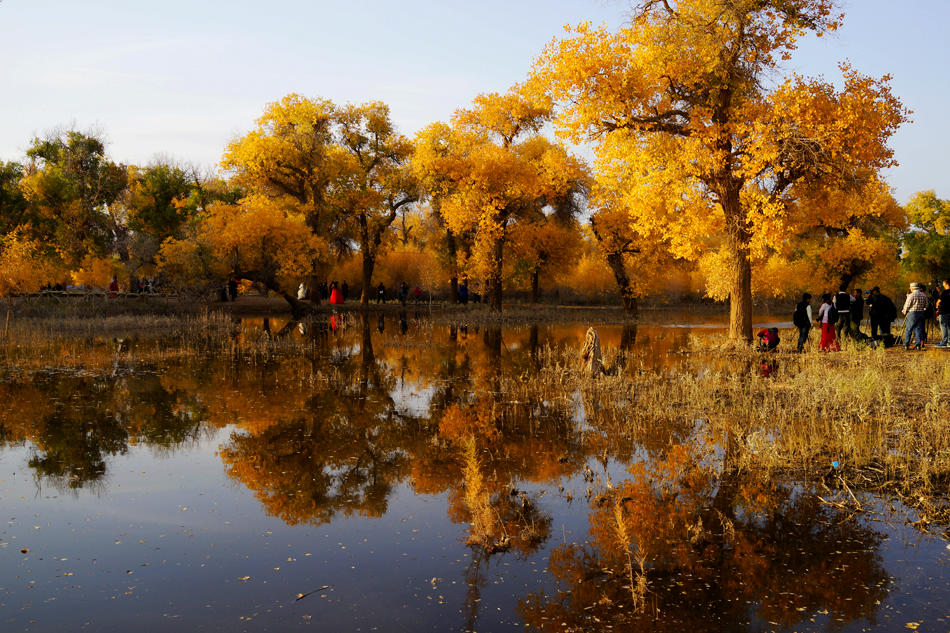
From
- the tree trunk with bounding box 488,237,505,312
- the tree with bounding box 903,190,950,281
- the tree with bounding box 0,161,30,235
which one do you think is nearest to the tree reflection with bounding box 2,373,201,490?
the tree trunk with bounding box 488,237,505,312

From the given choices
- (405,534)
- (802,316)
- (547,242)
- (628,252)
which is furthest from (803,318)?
(547,242)

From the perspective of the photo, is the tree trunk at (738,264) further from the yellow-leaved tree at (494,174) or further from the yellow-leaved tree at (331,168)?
the yellow-leaved tree at (331,168)

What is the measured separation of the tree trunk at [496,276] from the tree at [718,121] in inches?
767

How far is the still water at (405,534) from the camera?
495 cm

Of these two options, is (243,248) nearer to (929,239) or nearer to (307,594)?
(307,594)

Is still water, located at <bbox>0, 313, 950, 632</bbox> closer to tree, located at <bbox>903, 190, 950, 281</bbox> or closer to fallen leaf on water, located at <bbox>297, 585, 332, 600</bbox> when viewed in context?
fallen leaf on water, located at <bbox>297, 585, 332, 600</bbox>

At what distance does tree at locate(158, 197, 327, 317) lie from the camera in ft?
121

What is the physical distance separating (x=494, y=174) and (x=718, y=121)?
1908 cm

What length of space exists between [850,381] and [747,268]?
841 cm

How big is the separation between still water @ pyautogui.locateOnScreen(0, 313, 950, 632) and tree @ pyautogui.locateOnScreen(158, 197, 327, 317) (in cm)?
2607

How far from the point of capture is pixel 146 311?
118 ft

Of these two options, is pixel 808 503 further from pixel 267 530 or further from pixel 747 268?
pixel 747 268

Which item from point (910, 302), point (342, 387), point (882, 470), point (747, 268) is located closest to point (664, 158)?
point (747, 268)

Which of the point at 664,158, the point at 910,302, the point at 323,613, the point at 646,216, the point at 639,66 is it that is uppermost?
the point at 639,66
